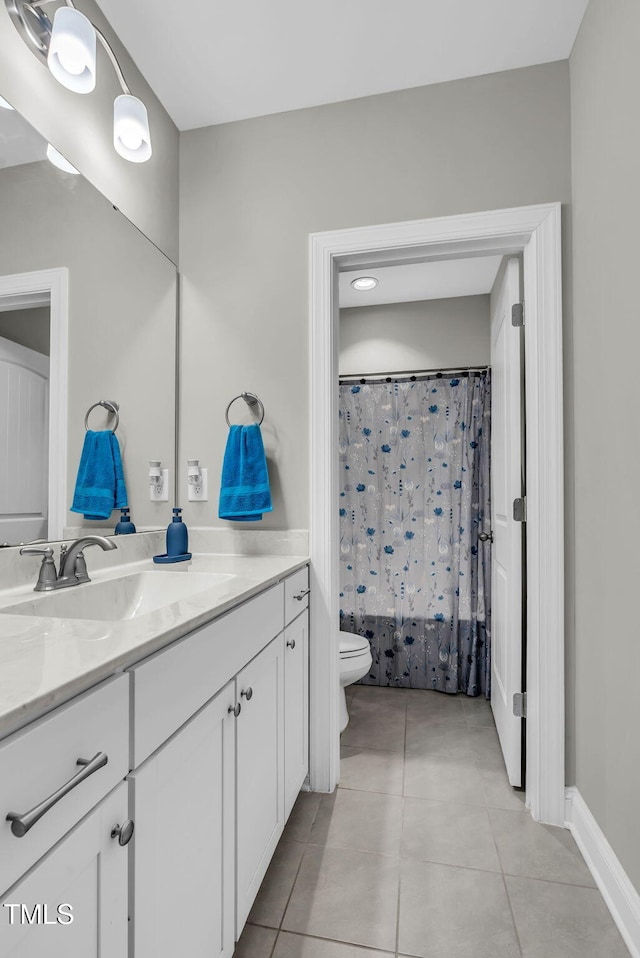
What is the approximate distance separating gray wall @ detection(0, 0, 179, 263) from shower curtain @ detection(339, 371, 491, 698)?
1.56 metres

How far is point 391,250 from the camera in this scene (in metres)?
1.86

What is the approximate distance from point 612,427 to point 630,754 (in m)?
0.83

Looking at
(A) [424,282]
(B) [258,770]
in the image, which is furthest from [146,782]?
(A) [424,282]

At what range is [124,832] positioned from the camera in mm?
703

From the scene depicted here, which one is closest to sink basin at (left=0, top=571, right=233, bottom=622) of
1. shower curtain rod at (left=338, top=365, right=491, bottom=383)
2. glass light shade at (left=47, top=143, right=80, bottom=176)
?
glass light shade at (left=47, top=143, right=80, bottom=176)

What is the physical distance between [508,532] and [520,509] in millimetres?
157

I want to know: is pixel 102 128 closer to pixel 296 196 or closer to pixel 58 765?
pixel 296 196

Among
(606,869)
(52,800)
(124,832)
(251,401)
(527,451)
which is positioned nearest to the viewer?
(52,800)

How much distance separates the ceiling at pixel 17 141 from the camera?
49.0 inches

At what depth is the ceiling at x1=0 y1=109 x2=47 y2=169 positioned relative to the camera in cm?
124

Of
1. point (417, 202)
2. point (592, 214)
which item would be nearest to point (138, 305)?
point (417, 202)

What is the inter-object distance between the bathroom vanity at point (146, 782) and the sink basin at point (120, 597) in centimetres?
6

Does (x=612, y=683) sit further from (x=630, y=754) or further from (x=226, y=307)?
(x=226, y=307)

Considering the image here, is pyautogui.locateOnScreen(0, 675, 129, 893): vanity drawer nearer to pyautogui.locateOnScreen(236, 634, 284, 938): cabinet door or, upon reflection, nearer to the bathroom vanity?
the bathroom vanity
